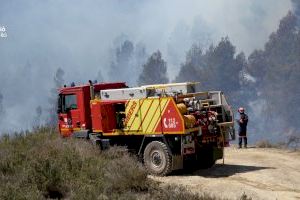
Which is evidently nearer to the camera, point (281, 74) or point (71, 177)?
point (71, 177)

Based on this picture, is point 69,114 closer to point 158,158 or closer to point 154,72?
point 158,158

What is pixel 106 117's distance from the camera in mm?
17000

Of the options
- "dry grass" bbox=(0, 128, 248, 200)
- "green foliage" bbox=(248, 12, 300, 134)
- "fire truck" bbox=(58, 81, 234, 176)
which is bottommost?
"dry grass" bbox=(0, 128, 248, 200)

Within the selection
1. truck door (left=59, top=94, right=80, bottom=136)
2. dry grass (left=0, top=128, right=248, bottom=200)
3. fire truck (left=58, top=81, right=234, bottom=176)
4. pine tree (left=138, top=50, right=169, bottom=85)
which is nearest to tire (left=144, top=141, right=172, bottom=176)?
fire truck (left=58, top=81, right=234, bottom=176)

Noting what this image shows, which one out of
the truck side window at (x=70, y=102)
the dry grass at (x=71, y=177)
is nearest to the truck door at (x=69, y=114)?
the truck side window at (x=70, y=102)

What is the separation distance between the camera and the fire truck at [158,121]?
1518cm

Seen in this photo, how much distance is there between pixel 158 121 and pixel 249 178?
304cm

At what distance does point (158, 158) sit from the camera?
51.3 feet

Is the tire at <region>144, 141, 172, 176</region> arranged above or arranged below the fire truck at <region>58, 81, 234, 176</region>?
below

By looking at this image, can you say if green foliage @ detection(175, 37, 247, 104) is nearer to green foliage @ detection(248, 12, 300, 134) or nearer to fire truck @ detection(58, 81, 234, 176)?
green foliage @ detection(248, 12, 300, 134)

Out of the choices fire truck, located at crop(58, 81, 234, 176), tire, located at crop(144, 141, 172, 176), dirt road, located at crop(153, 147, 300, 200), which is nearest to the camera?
dirt road, located at crop(153, 147, 300, 200)

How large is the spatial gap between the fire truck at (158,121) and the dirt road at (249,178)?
2.31 feet

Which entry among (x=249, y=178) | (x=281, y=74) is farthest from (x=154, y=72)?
(x=249, y=178)

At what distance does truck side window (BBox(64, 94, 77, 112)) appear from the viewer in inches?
711
